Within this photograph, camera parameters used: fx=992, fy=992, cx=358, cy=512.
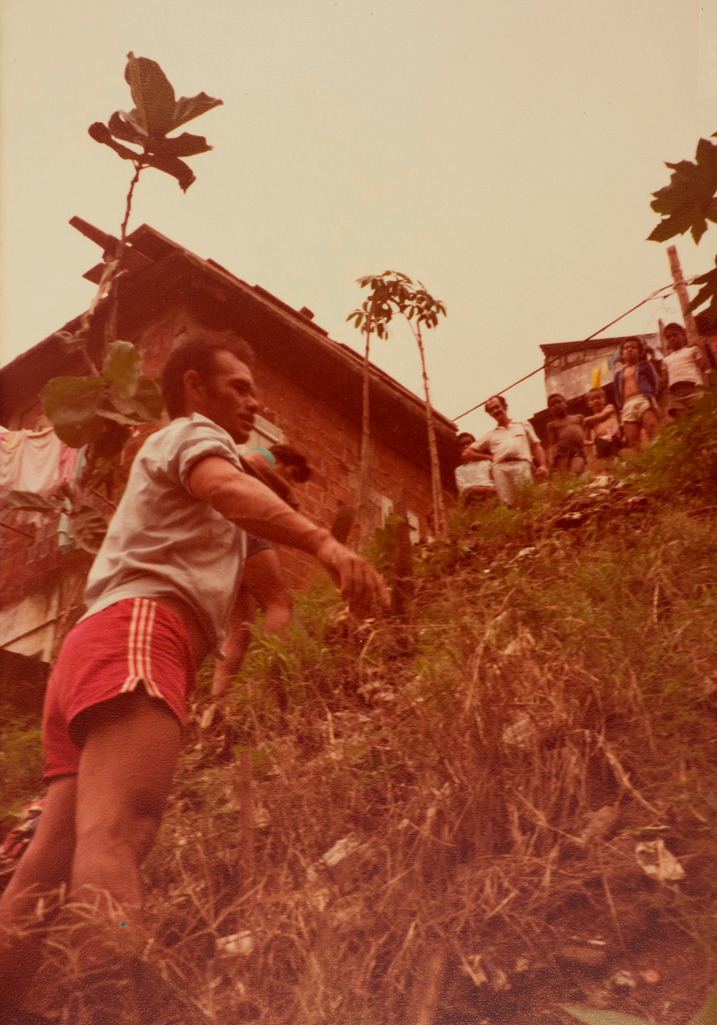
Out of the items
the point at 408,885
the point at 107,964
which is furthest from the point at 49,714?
the point at 408,885

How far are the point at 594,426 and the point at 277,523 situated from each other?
12.7 ft

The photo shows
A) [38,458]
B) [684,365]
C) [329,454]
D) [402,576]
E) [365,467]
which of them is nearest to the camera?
[402,576]

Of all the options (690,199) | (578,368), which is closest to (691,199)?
(690,199)

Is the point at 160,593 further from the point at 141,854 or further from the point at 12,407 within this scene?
the point at 12,407

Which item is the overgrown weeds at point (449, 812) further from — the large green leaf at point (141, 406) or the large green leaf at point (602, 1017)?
the large green leaf at point (141, 406)

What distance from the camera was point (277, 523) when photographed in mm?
1809

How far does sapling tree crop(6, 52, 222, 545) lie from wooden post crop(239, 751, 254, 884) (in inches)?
33.8

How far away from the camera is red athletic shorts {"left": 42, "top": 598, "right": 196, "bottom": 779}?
1709mm

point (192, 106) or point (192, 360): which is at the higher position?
point (192, 106)

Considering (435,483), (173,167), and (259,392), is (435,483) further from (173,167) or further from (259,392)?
(173,167)

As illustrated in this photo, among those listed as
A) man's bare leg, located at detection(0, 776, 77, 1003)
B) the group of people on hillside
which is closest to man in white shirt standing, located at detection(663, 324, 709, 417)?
the group of people on hillside

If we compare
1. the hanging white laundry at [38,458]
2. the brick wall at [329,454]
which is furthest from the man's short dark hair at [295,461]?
the hanging white laundry at [38,458]

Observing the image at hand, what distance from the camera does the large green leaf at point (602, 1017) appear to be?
4.67 ft

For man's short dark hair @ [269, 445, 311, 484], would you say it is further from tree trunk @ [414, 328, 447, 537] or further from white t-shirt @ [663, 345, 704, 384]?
white t-shirt @ [663, 345, 704, 384]
